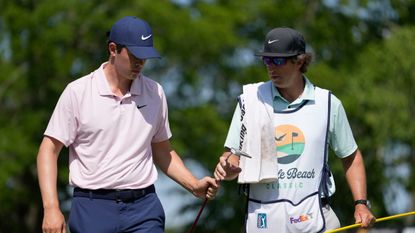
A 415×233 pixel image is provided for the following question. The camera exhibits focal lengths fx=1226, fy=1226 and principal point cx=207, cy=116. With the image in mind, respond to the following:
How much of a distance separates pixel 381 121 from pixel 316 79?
5.70 feet

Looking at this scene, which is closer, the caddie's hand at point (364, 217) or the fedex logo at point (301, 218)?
the fedex logo at point (301, 218)

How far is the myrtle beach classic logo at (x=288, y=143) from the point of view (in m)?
7.20

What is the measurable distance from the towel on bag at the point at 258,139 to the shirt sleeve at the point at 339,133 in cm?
39

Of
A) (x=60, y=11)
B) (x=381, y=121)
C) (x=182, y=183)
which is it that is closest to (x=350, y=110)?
(x=381, y=121)

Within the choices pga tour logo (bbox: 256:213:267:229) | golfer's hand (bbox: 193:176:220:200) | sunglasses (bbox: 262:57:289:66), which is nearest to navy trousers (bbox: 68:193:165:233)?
golfer's hand (bbox: 193:176:220:200)

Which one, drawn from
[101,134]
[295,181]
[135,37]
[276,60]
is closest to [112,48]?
[135,37]

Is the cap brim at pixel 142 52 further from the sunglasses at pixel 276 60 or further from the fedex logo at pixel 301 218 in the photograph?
the fedex logo at pixel 301 218

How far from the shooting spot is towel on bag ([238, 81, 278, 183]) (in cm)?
715

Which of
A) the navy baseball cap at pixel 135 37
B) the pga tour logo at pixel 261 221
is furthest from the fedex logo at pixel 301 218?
the navy baseball cap at pixel 135 37

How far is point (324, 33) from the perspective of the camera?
29781mm

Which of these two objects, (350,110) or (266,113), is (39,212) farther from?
(266,113)

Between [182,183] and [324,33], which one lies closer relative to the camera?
[182,183]

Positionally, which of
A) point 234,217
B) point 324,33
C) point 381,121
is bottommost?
point 234,217

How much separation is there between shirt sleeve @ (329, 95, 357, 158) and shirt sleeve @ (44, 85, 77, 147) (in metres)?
1.55
